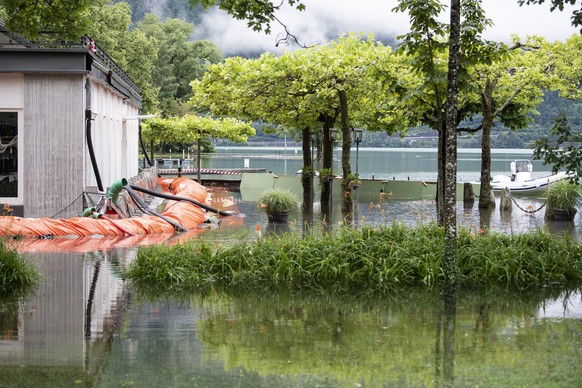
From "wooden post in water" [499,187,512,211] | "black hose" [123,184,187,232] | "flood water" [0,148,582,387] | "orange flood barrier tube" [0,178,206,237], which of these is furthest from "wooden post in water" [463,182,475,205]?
"flood water" [0,148,582,387]

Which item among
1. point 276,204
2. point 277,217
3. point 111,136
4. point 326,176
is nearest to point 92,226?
point 276,204

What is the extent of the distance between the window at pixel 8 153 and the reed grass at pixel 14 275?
8564 mm

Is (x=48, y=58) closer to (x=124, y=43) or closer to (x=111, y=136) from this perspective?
(x=111, y=136)

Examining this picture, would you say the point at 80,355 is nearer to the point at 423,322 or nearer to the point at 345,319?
the point at 345,319

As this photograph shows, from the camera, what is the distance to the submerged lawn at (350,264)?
12602mm

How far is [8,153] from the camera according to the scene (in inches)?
804

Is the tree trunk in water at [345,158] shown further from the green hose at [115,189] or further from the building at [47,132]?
the building at [47,132]

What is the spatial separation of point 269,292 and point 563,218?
623 inches

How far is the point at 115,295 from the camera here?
38.0 ft

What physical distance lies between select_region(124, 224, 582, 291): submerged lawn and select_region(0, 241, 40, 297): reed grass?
1.52m

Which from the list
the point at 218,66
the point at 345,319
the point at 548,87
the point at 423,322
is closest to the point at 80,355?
the point at 345,319

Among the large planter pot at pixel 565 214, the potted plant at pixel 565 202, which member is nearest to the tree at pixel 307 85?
the potted plant at pixel 565 202

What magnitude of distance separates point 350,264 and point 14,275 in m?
4.92

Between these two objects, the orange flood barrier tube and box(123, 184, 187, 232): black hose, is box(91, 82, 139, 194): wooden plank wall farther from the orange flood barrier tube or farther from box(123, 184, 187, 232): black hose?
the orange flood barrier tube
